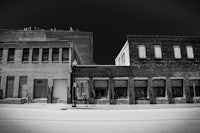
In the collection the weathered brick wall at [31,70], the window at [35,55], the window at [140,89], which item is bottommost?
the window at [140,89]

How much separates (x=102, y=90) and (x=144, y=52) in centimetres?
720

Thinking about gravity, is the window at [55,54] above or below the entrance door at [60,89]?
above

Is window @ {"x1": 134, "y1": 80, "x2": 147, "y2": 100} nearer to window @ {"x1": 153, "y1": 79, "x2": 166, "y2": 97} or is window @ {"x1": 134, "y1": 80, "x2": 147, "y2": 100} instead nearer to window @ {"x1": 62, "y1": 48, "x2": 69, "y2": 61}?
window @ {"x1": 153, "y1": 79, "x2": 166, "y2": 97}

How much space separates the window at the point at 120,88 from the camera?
61.1ft

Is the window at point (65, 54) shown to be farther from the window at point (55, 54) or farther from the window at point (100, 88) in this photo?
the window at point (100, 88)

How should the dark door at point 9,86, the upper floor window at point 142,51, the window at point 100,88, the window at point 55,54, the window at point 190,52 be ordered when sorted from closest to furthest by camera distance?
the window at point 100,88
the dark door at point 9,86
the upper floor window at point 142,51
the window at point 55,54
the window at point 190,52

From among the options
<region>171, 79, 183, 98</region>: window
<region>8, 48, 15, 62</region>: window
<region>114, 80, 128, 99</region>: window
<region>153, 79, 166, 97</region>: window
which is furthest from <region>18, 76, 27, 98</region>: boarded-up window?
<region>171, 79, 183, 98</region>: window

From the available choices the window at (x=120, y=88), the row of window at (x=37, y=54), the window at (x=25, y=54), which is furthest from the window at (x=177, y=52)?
the window at (x=25, y=54)

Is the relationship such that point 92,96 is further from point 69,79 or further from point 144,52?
point 144,52

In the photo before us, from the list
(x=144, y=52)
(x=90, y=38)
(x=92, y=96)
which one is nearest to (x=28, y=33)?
(x=90, y=38)

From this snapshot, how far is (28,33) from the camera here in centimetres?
3253

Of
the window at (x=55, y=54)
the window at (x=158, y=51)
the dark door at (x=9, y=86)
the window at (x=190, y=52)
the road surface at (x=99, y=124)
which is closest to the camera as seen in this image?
the road surface at (x=99, y=124)

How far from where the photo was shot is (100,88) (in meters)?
18.7

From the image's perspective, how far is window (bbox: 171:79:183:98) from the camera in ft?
62.2
